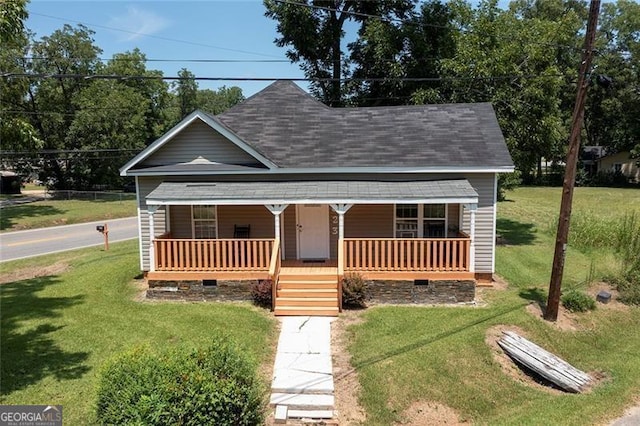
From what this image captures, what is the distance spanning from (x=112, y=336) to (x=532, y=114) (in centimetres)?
1787

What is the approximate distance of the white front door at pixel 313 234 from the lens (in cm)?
1502

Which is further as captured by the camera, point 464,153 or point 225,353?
point 464,153

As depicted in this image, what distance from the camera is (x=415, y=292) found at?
12781 millimetres

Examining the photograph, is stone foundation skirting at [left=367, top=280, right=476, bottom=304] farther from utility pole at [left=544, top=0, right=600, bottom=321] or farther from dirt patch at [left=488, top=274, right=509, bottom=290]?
utility pole at [left=544, top=0, right=600, bottom=321]

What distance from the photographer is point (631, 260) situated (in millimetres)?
14508

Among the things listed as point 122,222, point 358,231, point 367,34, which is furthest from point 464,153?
point 122,222

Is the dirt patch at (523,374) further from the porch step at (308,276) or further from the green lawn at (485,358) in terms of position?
the porch step at (308,276)

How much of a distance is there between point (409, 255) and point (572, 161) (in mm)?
4642

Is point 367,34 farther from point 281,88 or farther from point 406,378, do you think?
point 406,378

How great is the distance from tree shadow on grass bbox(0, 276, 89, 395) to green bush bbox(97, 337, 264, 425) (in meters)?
2.88

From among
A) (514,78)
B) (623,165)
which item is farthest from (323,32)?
(623,165)

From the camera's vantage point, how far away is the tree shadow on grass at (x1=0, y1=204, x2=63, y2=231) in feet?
92.1

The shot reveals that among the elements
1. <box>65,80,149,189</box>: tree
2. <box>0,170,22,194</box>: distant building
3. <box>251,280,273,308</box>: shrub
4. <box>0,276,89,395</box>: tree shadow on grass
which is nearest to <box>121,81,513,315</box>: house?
<box>251,280,273,308</box>: shrub

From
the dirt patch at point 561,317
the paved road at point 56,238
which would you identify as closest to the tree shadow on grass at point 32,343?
the paved road at point 56,238
